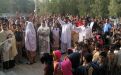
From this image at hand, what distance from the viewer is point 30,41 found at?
13.6m

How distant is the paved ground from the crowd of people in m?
0.36

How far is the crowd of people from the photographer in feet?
23.5

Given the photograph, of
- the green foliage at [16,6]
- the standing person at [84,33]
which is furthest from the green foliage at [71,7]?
the standing person at [84,33]

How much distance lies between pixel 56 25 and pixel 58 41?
30.1 inches

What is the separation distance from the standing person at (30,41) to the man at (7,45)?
81cm

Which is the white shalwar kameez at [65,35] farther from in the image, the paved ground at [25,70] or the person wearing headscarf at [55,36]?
the paved ground at [25,70]

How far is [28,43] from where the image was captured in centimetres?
1359

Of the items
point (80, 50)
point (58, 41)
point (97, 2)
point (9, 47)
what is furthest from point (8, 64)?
point (97, 2)

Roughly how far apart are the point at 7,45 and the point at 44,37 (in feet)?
6.74

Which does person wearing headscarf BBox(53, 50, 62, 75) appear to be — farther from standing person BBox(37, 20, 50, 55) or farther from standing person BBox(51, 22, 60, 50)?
standing person BBox(51, 22, 60, 50)

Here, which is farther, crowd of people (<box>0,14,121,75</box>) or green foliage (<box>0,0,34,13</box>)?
green foliage (<box>0,0,34,13</box>)

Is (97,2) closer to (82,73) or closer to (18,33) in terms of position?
(18,33)

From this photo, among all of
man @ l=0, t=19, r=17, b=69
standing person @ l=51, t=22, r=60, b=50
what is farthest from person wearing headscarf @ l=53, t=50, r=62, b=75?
standing person @ l=51, t=22, r=60, b=50

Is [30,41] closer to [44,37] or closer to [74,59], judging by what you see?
[44,37]
